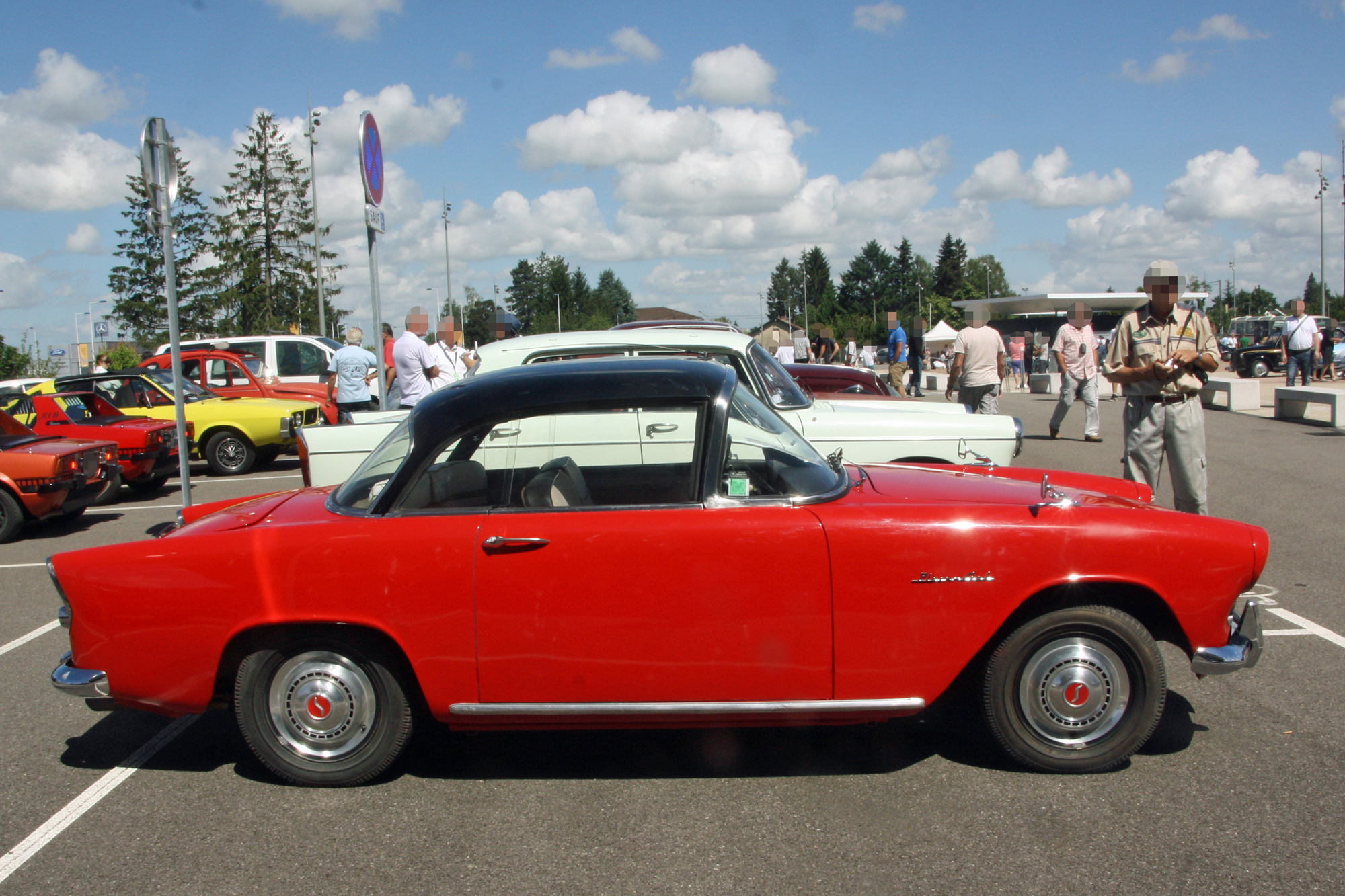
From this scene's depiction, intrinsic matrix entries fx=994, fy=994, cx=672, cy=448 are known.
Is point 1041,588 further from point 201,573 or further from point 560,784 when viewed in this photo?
point 201,573

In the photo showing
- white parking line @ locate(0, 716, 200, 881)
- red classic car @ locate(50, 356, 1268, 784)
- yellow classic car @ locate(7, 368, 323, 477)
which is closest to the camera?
white parking line @ locate(0, 716, 200, 881)

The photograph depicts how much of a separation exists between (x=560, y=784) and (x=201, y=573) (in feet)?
4.79

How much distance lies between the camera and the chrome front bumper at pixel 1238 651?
3.37 meters

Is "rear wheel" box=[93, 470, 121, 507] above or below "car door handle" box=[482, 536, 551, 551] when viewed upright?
below

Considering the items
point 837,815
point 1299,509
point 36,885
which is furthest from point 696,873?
point 1299,509

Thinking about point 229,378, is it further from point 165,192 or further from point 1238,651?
point 1238,651

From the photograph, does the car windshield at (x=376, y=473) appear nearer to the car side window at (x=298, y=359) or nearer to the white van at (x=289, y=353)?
the white van at (x=289, y=353)

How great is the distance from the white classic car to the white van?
39.9 feet

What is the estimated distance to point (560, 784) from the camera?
3.54 metres

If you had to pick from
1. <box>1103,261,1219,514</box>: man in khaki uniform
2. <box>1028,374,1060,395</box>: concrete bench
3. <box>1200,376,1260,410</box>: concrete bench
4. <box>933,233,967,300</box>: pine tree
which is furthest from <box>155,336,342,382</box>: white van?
<box>933,233,967,300</box>: pine tree

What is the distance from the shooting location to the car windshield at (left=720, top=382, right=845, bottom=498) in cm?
351

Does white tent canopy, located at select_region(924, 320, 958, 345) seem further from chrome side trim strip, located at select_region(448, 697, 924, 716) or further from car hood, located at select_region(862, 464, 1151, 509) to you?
Answer: chrome side trim strip, located at select_region(448, 697, 924, 716)

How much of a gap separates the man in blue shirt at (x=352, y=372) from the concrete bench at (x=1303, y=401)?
13401mm

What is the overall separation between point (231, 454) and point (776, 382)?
32.3 feet
